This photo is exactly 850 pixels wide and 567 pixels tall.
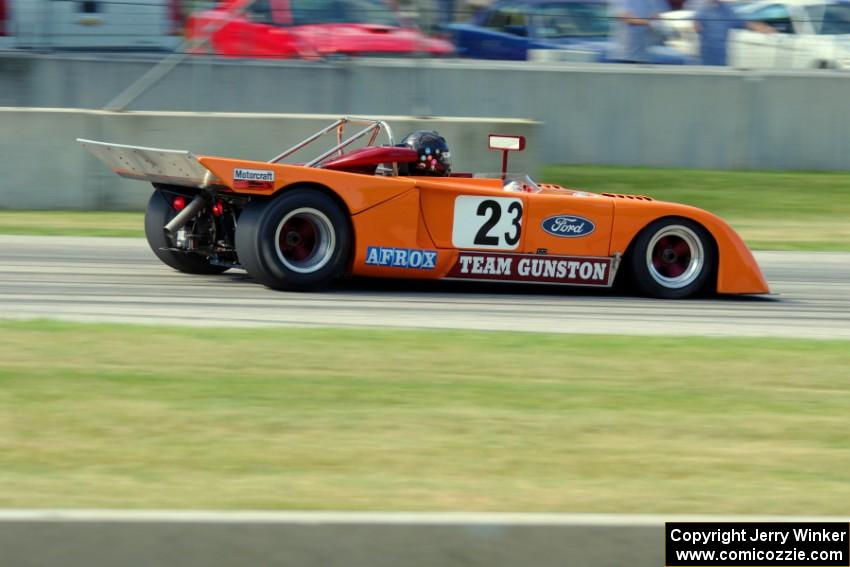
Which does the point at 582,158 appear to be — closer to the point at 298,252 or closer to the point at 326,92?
the point at 326,92

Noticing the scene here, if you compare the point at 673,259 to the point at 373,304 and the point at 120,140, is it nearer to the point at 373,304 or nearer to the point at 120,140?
the point at 373,304

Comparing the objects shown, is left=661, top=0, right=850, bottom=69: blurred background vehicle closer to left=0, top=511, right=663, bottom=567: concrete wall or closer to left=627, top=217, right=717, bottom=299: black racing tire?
left=627, top=217, right=717, bottom=299: black racing tire

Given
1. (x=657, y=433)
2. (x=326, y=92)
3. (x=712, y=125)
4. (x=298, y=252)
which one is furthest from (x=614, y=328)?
(x=712, y=125)

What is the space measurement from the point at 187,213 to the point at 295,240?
831 millimetres

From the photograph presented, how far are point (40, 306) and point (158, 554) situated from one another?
522 cm

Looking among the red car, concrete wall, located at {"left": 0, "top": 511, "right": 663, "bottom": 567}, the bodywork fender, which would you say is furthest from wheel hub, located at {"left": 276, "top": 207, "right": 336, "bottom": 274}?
the red car

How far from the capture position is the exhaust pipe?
30.7 ft

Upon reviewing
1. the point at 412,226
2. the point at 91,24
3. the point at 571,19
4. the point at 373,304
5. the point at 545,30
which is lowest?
the point at 373,304

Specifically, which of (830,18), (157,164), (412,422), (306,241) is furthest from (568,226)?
(830,18)

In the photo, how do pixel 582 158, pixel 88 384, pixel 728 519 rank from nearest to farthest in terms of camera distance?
pixel 728 519 → pixel 88 384 → pixel 582 158

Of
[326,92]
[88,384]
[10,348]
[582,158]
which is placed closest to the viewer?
[88,384]

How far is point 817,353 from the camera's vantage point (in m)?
7.70

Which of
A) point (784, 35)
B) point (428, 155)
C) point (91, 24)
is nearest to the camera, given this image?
point (428, 155)

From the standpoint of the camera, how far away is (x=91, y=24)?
1623 cm
